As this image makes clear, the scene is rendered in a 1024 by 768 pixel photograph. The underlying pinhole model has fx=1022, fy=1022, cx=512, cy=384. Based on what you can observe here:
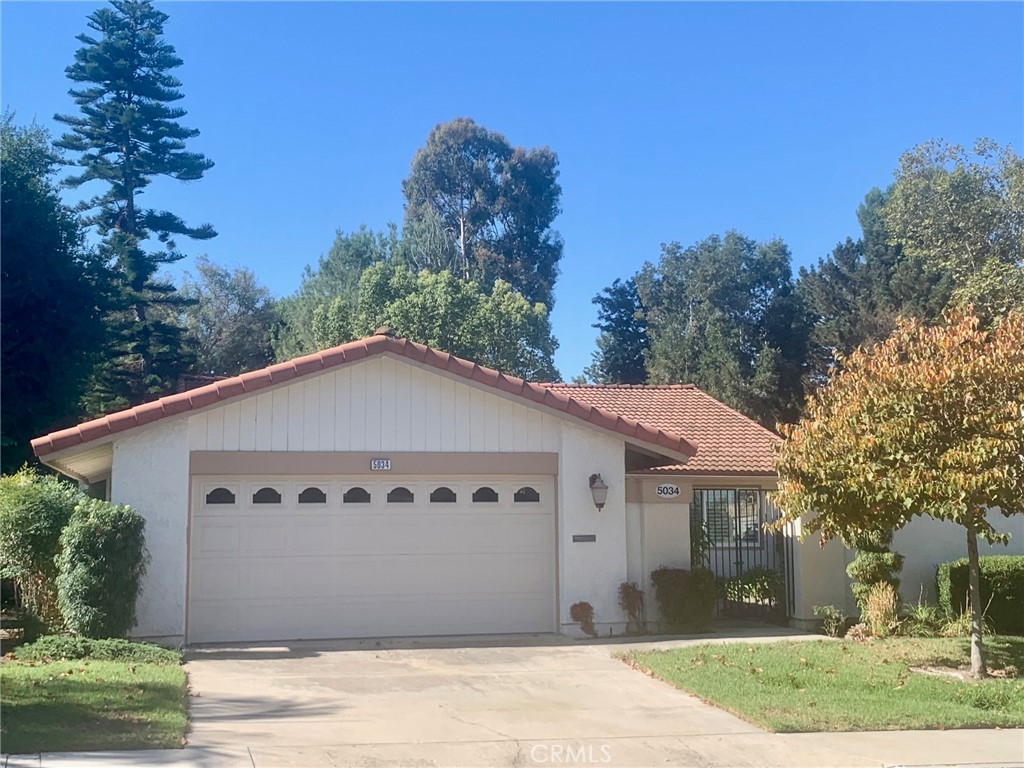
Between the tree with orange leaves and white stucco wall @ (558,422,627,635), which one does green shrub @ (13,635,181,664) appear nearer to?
white stucco wall @ (558,422,627,635)

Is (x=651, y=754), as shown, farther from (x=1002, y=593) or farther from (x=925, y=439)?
(x=1002, y=593)

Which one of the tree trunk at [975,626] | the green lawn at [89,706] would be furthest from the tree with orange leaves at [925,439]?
the green lawn at [89,706]

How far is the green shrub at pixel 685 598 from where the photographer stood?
14.4 m

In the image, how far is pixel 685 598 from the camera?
47.1 ft

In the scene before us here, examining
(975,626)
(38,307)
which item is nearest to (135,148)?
(38,307)

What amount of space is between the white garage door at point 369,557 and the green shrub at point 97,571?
124cm

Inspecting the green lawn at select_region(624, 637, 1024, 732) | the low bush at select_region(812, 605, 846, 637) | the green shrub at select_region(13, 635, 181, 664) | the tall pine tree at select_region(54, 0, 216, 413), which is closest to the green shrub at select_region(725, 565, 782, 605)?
the low bush at select_region(812, 605, 846, 637)

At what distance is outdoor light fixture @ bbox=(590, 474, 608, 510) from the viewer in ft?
46.6

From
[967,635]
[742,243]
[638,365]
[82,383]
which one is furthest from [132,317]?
[967,635]

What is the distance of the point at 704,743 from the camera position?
326 inches

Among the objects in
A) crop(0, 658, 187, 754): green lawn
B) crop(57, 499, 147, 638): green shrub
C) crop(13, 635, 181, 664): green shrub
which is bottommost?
crop(0, 658, 187, 754): green lawn

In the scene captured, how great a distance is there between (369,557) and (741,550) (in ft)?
20.8

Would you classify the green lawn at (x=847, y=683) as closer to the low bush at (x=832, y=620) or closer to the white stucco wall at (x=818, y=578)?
the low bush at (x=832, y=620)

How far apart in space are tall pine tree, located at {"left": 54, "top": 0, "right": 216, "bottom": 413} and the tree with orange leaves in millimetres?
26273
